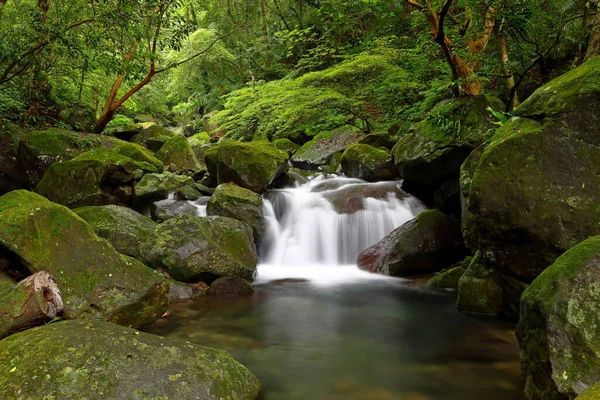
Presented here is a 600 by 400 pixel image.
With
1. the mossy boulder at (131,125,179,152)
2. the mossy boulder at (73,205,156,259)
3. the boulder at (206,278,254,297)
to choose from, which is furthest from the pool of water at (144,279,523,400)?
the mossy boulder at (131,125,179,152)

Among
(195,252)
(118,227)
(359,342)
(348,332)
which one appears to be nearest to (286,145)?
(118,227)

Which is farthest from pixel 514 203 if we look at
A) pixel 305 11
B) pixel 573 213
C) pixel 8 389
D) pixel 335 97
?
pixel 305 11

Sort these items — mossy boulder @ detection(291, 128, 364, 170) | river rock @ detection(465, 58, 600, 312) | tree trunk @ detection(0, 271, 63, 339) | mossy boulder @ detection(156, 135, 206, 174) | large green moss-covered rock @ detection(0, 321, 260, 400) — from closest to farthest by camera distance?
large green moss-covered rock @ detection(0, 321, 260, 400) → tree trunk @ detection(0, 271, 63, 339) → river rock @ detection(465, 58, 600, 312) → mossy boulder @ detection(156, 135, 206, 174) → mossy boulder @ detection(291, 128, 364, 170)

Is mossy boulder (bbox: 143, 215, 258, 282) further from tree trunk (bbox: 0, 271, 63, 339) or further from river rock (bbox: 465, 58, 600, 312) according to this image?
river rock (bbox: 465, 58, 600, 312)

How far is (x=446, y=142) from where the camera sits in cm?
844

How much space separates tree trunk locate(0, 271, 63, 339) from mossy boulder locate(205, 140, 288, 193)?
7639 mm

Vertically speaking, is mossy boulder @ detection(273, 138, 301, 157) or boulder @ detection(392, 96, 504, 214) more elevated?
mossy boulder @ detection(273, 138, 301, 157)

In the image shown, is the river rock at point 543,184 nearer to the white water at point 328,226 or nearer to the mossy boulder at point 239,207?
the white water at point 328,226

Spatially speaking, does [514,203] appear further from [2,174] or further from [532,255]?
[2,174]

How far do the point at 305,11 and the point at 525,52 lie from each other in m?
15.1

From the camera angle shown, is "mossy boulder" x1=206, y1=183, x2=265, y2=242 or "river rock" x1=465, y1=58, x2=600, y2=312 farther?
"mossy boulder" x1=206, y1=183, x2=265, y2=242

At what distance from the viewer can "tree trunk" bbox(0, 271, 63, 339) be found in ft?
11.6

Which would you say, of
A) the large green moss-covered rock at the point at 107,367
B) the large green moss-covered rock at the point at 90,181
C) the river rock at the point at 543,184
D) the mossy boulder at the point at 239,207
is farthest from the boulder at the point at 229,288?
the large green moss-covered rock at the point at 90,181

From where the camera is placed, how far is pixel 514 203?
4930 mm
